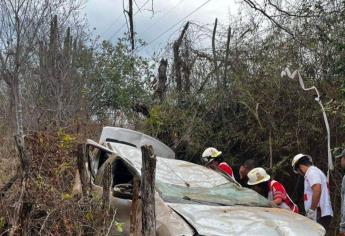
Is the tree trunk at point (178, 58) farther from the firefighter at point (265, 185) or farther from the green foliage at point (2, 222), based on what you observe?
the green foliage at point (2, 222)

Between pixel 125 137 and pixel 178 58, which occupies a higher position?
pixel 178 58

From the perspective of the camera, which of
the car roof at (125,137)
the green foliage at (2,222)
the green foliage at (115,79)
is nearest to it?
the green foliage at (2,222)

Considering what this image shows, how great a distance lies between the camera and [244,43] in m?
10.7

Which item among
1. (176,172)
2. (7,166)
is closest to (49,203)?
(176,172)

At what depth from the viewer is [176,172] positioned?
604cm

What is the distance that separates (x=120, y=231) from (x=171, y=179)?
114cm

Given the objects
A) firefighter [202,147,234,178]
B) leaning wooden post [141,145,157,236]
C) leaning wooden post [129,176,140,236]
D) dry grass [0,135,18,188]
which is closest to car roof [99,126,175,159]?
firefighter [202,147,234,178]

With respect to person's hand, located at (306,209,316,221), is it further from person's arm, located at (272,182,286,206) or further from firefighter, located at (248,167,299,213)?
person's arm, located at (272,182,286,206)

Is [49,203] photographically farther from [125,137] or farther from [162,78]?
[162,78]

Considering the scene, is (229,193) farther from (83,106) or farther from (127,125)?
(83,106)

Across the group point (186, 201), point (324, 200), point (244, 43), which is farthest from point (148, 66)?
point (186, 201)

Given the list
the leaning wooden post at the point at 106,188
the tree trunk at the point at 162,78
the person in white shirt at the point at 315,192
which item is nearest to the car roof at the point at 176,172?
the leaning wooden post at the point at 106,188

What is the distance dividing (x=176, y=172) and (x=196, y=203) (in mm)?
981

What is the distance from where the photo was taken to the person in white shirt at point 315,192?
6.39 m
